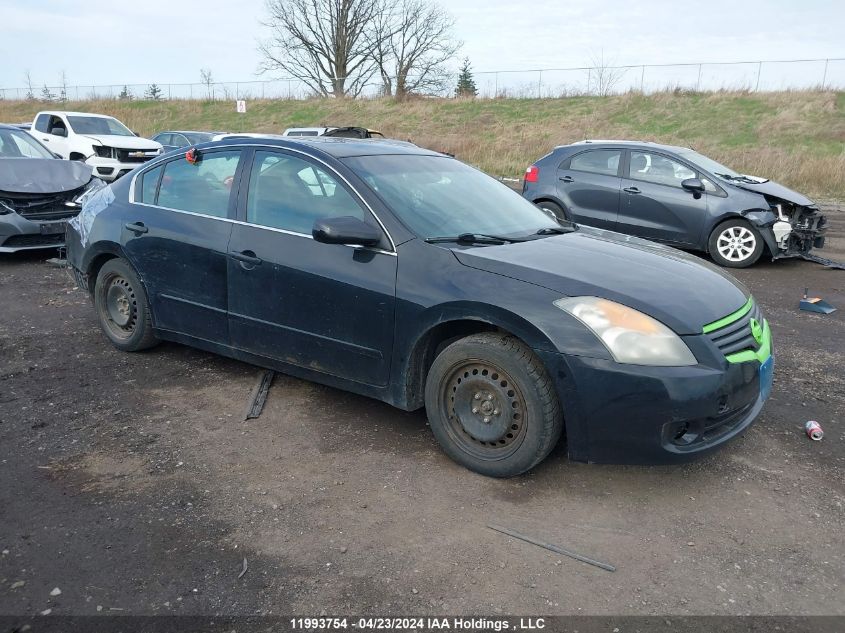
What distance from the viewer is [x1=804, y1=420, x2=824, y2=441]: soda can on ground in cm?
400

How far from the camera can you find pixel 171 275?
186 inches

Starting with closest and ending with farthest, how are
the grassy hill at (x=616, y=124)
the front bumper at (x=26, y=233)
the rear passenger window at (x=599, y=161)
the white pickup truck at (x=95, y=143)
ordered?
1. the front bumper at (x=26, y=233)
2. the rear passenger window at (x=599, y=161)
3. the white pickup truck at (x=95, y=143)
4. the grassy hill at (x=616, y=124)

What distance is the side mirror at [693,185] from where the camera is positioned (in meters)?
9.45

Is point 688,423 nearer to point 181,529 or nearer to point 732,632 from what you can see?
point 732,632

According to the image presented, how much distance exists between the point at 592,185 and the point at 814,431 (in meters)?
6.71

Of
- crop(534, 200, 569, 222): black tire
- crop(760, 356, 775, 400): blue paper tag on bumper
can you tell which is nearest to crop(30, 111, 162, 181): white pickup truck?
crop(534, 200, 569, 222): black tire

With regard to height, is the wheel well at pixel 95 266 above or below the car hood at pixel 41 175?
below

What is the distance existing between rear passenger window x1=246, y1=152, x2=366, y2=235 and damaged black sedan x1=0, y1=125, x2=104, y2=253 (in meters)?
5.34

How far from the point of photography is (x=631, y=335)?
3.16 m

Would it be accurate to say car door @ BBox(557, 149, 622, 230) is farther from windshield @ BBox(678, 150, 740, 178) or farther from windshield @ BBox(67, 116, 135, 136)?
windshield @ BBox(67, 116, 135, 136)

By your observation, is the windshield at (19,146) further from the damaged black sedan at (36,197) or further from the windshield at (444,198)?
the windshield at (444,198)

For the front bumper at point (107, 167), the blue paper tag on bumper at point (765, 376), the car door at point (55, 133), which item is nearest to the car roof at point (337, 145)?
the blue paper tag on bumper at point (765, 376)

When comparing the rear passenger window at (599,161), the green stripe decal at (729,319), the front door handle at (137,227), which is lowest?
the green stripe decal at (729,319)

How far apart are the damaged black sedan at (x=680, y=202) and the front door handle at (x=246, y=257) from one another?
245 inches
